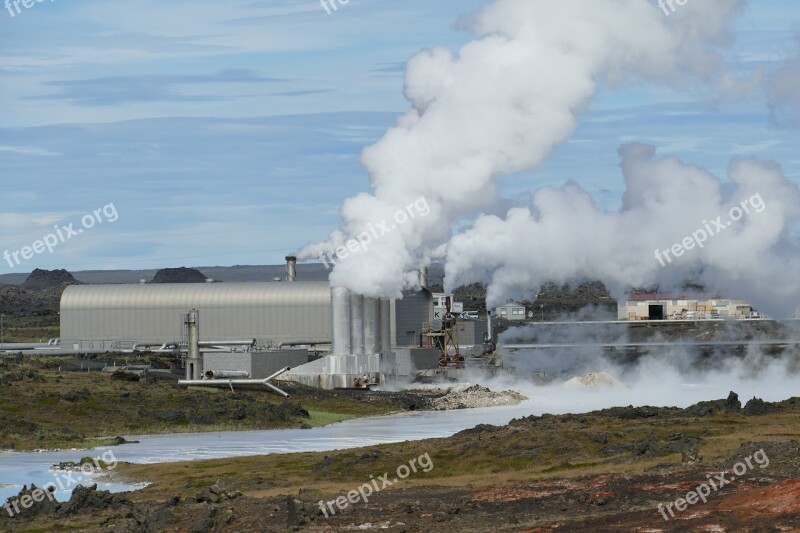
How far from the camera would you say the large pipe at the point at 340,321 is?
115312mm

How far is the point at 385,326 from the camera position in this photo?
124m

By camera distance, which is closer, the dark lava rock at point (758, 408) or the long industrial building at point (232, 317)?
the dark lava rock at point (758, 408)

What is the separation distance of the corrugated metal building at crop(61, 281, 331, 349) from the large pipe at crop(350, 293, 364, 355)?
33.2 feet

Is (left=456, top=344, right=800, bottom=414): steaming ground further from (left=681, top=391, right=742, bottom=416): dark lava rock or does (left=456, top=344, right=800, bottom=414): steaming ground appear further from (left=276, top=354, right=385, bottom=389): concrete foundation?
(left=681, top=391, right=742, bottom=416): dark lava rock

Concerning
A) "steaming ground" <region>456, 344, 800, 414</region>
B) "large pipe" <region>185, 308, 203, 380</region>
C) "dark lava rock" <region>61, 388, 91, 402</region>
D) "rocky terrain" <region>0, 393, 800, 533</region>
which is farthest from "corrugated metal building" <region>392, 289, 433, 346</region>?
"rocky terrain" <region>0, 393, 800, 533</region>

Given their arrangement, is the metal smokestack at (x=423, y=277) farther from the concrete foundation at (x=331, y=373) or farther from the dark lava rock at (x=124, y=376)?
the dark lava rock at (x=124, y=376)

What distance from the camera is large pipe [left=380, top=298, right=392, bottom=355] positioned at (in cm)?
12250

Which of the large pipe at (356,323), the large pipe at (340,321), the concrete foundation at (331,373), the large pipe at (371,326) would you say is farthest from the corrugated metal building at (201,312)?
the concrete foundation at (331,373)

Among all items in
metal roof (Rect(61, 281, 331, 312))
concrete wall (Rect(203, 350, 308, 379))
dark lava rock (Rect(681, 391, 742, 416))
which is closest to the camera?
dark lava rock (Rect(681, 391, 742, 416))

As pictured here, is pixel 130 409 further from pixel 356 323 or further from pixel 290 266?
pixel 290 266

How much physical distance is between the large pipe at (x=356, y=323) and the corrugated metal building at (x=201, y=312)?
10.1 meters

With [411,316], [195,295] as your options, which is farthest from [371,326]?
[195,295]

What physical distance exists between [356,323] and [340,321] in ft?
5.27

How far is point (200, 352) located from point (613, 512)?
7464cm
